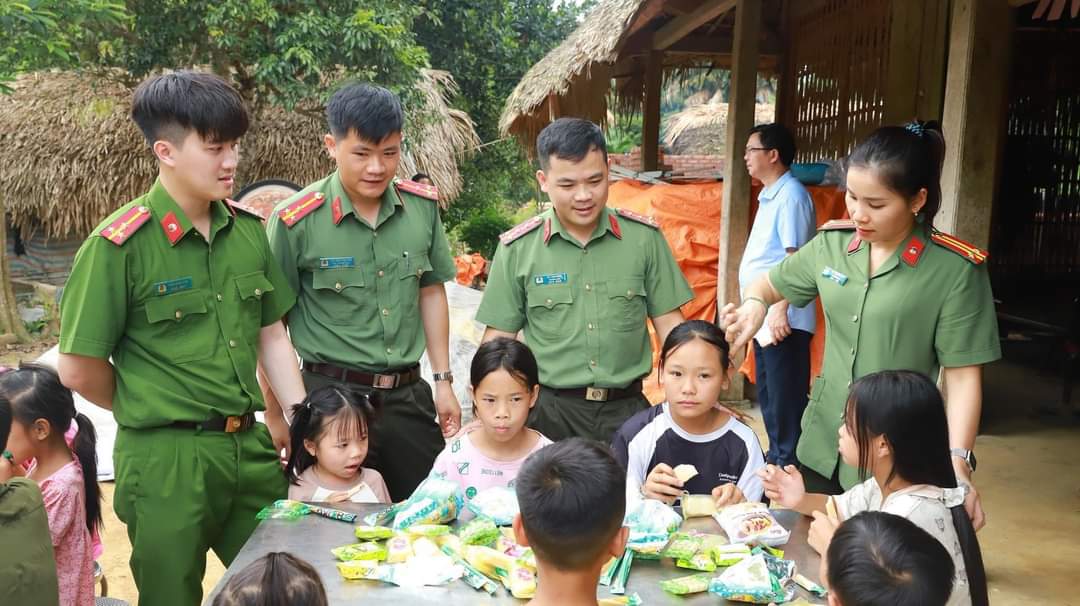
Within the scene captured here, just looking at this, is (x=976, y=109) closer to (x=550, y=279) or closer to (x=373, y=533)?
(x=550, y=279)

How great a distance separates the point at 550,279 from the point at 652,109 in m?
6.13

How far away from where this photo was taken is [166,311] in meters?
2.40

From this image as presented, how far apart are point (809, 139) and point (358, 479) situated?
15.2ft

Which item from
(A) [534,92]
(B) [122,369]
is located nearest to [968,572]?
(B) [122,369]

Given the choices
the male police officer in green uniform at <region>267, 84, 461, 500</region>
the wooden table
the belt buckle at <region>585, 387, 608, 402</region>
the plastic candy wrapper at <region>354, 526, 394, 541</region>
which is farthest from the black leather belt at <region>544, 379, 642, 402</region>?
the plastic candy wrapper at <region>354, 526, 394, 541</region>

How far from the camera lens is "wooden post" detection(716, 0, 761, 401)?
6023mm

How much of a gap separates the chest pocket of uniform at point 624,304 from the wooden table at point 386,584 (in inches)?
33.8

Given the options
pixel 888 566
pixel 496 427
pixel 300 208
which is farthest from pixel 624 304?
pixel 888 566

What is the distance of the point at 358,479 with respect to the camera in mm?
2832

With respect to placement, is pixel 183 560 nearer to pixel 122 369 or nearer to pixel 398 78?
pixel 122 369

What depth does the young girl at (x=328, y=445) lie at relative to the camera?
2.70 meters

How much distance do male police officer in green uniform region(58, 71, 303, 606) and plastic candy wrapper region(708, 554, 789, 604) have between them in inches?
53.4

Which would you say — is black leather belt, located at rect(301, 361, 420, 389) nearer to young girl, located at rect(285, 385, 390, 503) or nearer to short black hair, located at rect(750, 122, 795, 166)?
young girl, located at rect(285, 385, 390, 503)

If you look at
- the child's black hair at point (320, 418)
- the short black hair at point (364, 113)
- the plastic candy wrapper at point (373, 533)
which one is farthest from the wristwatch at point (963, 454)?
the short black hair at point (364, 113)
